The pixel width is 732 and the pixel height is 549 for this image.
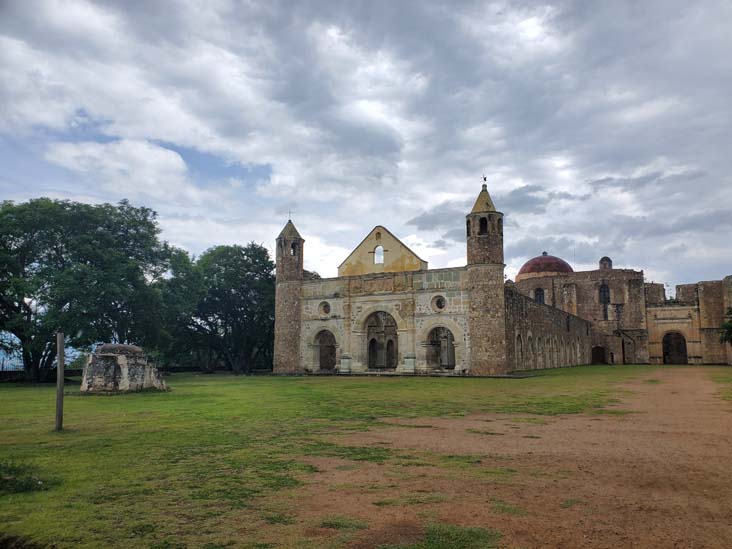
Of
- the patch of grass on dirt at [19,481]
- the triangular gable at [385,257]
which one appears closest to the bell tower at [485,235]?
the triangular gable at [385,257]

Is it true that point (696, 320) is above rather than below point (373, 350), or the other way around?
above

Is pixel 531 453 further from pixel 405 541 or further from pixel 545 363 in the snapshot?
pixel 545 363

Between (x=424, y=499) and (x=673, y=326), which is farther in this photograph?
(x=673, y=326)

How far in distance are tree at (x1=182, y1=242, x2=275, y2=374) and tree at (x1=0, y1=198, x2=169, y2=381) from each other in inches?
385

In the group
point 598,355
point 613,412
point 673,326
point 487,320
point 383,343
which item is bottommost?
point 598,355

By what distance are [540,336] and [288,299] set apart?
55.9ft

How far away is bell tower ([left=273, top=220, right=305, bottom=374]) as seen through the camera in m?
34.5

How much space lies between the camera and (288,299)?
115 ft

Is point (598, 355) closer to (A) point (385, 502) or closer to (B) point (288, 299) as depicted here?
(B) point (288, 299)

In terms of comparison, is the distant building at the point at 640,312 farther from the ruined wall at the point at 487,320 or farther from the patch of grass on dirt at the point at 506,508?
the patch of grass on dirt at the point at 506,508

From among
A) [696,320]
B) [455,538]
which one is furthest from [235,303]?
[696,320]

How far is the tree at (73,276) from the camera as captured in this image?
83.1ft

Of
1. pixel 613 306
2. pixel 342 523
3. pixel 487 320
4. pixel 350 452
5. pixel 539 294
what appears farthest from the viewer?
pixel 539 294

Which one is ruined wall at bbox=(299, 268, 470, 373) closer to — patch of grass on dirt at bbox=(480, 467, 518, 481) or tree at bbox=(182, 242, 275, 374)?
tree at bbox=(182, 242, 275, 374)
